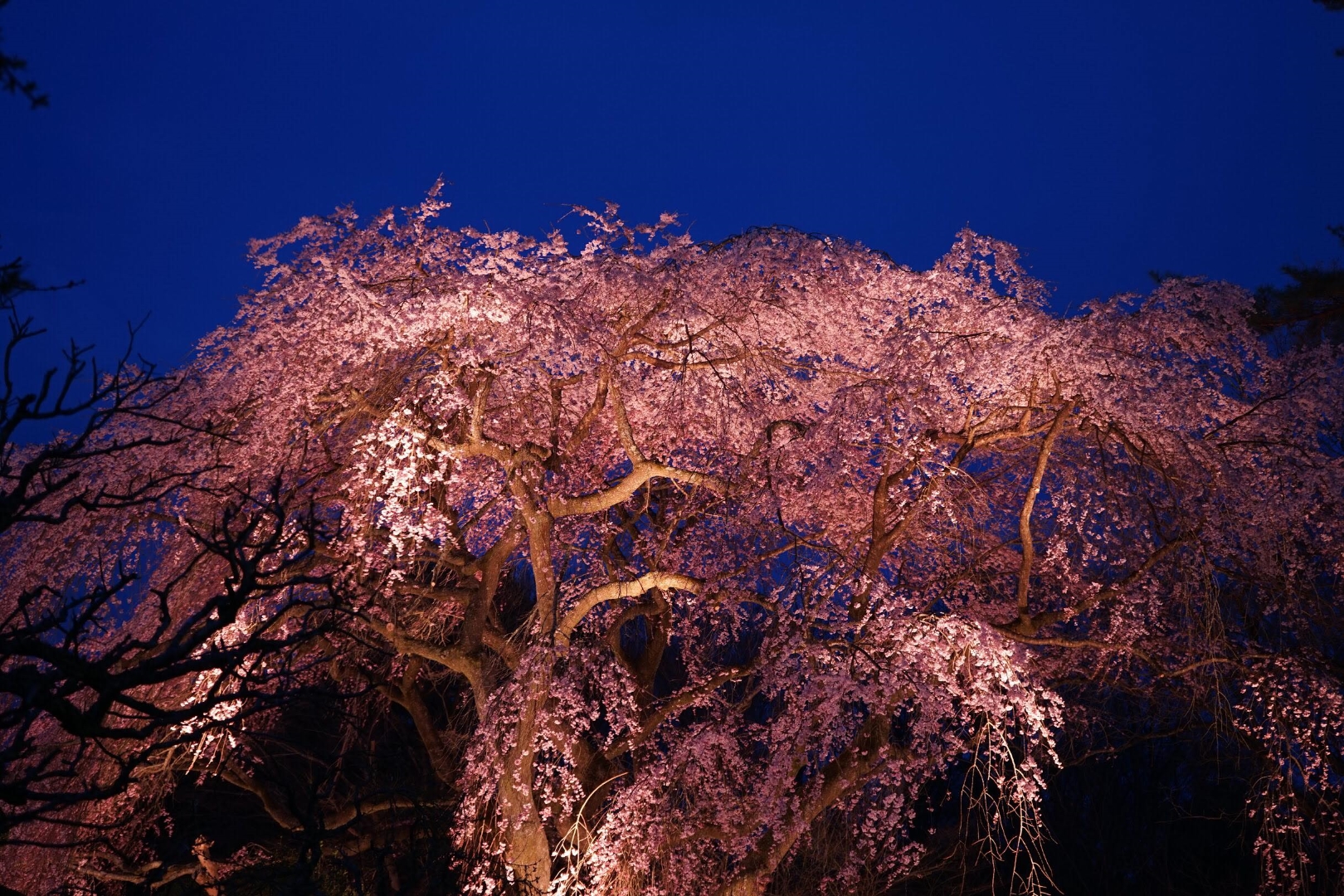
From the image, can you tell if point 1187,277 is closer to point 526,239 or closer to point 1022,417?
point 1022,417

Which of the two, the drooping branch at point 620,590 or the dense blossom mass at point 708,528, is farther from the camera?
the drooping branch at point 620,590

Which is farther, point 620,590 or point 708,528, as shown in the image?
point 708,528

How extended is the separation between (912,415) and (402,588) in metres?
4.24

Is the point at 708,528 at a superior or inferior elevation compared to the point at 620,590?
superior

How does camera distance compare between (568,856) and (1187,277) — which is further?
(1187,277)

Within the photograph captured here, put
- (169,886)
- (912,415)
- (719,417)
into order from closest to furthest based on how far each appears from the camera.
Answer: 1. (912,415)
2. (719,417)
3. (169,886)

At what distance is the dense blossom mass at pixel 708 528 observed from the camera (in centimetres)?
710

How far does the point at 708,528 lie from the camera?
965 centimetres

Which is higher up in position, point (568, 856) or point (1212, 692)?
point (1212, 692)

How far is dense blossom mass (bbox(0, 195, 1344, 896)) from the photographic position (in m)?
7.10

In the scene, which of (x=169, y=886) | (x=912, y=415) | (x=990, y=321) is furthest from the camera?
(x=169, y=886)

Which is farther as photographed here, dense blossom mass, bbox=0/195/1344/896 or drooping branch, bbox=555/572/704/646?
drooping branch, bbox=555/572/704/646

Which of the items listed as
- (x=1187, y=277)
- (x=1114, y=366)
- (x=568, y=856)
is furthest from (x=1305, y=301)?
(x=568, y=856)

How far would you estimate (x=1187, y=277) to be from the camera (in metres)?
8.14
